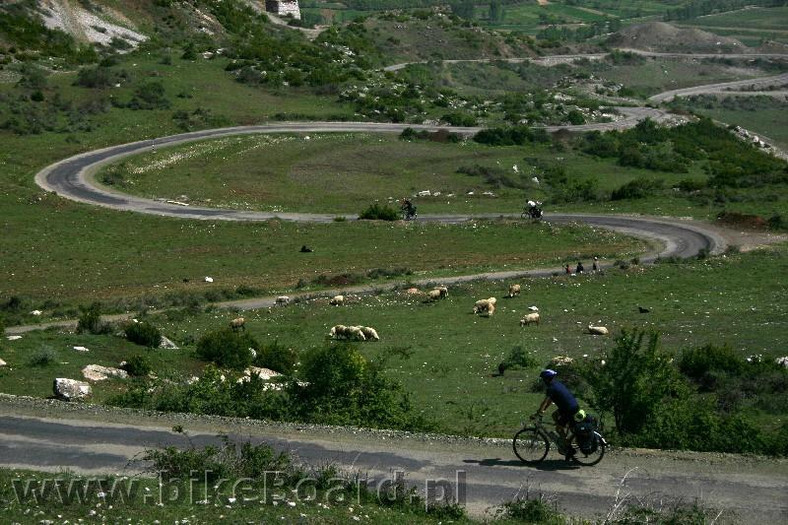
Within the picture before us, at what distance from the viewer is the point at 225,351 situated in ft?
120

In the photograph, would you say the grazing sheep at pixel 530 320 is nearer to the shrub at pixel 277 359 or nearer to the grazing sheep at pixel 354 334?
the grazing sheep at pixel 354 334

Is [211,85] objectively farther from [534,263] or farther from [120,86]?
[534,263]

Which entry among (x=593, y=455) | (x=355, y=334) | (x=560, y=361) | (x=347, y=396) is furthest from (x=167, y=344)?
(x=593, y=455)

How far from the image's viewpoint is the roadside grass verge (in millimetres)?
31984

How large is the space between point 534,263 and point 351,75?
6759 cm

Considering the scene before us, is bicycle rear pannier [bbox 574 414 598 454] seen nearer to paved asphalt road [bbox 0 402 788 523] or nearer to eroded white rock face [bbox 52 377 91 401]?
paved asphalt road [bbox 0 402 788 523]

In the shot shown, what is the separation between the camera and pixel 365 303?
50.4m

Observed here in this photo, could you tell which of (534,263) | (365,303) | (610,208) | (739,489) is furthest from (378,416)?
(610,208)

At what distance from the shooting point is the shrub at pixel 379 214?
2820 inches

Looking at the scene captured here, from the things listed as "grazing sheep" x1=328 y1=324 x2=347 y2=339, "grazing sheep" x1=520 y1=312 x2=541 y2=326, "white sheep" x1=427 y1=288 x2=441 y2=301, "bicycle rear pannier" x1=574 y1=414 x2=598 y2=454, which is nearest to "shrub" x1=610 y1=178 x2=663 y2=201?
"white sheep" x1=427 y1=288 x2=441 y2=301

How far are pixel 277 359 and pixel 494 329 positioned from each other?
1074cm

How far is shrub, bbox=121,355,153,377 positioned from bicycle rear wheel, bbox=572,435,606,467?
1502 cm

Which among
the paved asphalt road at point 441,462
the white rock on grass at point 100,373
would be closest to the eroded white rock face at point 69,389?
the white rock on grass at point 100,373

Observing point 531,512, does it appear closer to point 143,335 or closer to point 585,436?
point 585,436
